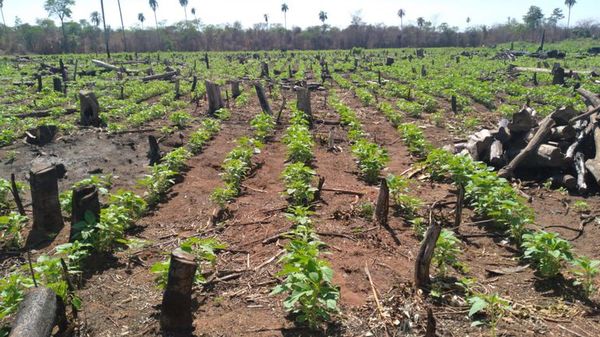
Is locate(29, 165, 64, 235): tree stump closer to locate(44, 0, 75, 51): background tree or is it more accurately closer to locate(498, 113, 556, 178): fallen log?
locate(498, 113, 556, 178): fallen log

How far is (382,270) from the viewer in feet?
16.0

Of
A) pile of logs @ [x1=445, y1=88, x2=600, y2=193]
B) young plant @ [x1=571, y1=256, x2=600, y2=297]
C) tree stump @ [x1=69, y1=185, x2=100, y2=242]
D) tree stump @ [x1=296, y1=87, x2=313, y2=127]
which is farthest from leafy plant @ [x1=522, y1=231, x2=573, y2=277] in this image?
tree stump @ [x1=296, y1=87, x2=313, y2=127]

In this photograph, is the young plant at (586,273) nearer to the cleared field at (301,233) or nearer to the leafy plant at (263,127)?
the cleared field at (301,233)

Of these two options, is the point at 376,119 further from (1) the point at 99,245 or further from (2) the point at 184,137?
(1) the point at 99,245

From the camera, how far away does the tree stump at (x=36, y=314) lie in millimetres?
3307

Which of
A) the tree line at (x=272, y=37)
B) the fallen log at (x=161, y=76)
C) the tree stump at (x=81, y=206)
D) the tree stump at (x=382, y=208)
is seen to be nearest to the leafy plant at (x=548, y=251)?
the tree stump at (x=382, y=208)

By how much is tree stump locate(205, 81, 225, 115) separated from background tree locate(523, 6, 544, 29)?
80938 millimetres

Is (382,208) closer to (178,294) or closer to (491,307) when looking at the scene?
(491,307)

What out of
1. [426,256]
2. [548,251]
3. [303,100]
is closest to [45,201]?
[426,256]

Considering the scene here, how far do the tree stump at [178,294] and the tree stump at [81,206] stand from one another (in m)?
2.04

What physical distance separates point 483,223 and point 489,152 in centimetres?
323

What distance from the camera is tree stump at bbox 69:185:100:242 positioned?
207 inches

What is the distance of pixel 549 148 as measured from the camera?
8.10 m

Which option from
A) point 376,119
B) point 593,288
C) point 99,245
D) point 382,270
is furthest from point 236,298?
point 376,119
